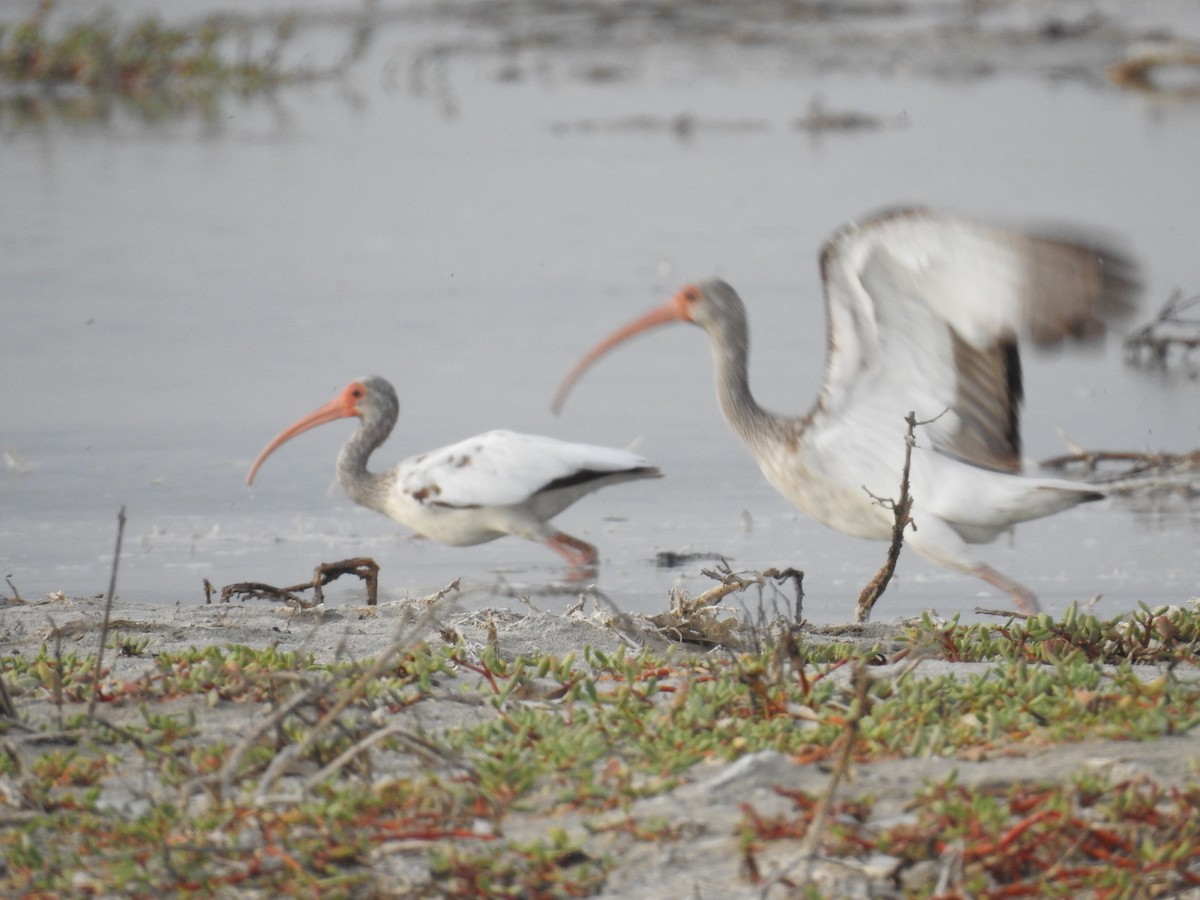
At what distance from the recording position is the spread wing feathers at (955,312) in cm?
588

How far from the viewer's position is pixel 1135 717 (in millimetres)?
4184

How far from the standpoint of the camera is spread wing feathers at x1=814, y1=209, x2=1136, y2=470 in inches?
231

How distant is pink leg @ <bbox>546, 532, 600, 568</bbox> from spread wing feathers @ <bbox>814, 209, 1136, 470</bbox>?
140 centimetres

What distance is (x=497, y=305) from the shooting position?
1260 centimetres

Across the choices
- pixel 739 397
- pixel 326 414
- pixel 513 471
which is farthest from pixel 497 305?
pixel 739 397

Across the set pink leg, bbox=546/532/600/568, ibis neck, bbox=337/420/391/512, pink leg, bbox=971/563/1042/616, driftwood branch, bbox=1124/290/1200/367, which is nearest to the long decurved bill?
pink leg, bbox=546/532/600/568

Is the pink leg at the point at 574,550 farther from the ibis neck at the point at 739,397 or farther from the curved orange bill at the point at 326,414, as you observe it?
the curved orange bill at the point at 326,414

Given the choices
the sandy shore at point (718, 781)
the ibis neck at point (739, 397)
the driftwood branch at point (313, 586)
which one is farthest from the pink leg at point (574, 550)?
the sandy shore at point (718, 781)

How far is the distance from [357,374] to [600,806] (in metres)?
7.01

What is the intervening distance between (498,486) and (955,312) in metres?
2.41

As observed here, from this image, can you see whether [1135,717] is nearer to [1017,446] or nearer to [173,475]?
[1017,446]

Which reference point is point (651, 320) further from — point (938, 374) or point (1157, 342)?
point (1157, 342)

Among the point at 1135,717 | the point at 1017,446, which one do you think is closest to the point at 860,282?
the point at 1017,446

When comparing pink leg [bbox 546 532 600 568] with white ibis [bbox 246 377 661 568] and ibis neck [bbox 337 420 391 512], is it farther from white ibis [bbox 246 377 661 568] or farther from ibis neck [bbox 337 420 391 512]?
ibis neck [bbox 337 420 391 512]
